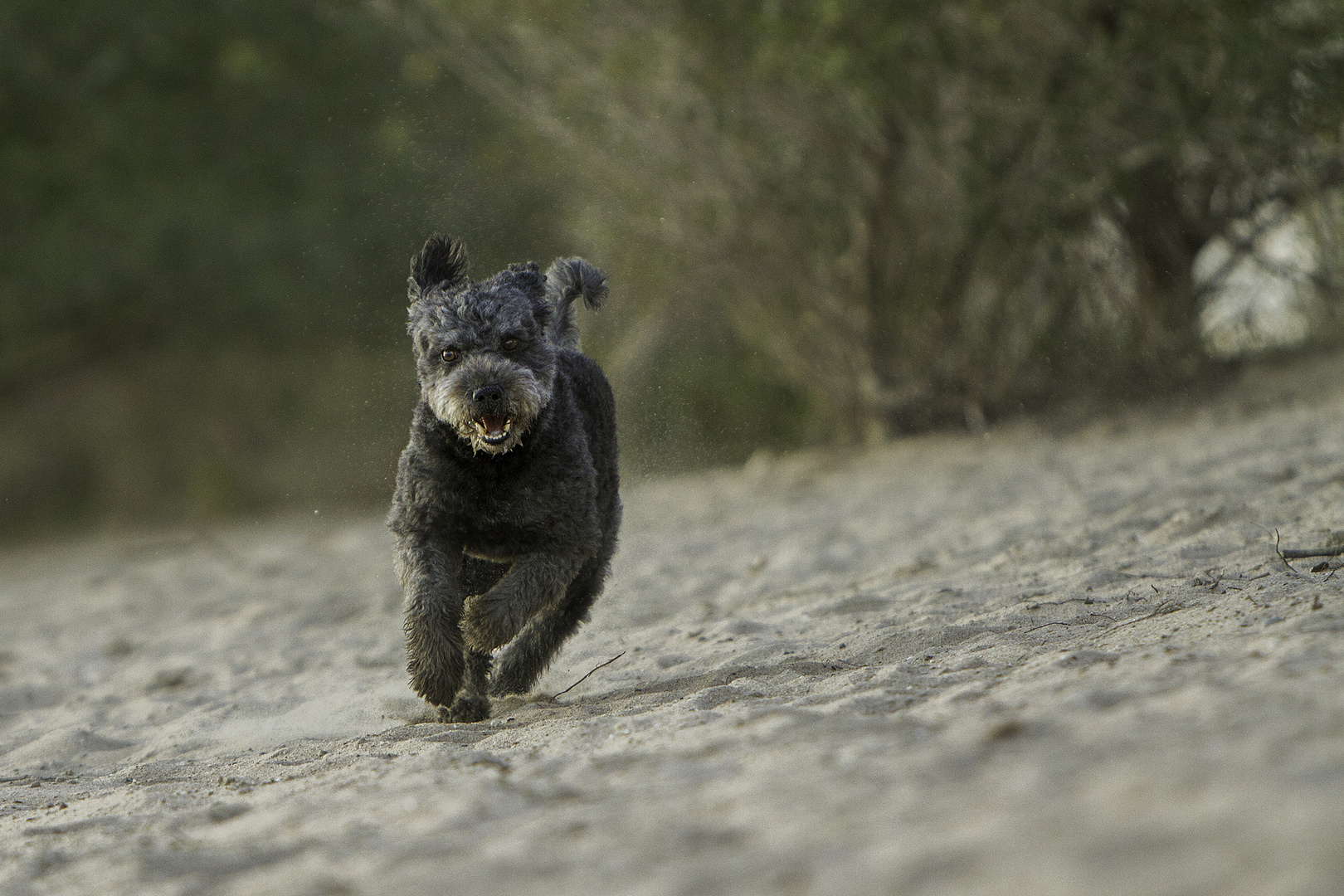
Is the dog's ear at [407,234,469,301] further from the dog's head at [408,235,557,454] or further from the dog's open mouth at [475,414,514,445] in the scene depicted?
the dog's open mouth at [475,414,514,445]

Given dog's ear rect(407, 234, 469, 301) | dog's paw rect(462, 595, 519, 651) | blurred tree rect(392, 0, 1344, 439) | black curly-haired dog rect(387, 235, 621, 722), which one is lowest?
dog's paw rect(462, 595, 519, 651)

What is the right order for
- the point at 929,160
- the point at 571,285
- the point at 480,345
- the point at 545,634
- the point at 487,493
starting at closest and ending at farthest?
the point at 487,493, the point at 480,345, the point at 545,634, the point at 571,285, the point at 929,160

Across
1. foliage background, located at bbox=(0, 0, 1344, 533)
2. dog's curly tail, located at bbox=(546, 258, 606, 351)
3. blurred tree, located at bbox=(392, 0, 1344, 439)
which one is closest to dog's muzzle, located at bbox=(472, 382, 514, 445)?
dog's curly tail, located at bbox=(546, 258, 606, 351)

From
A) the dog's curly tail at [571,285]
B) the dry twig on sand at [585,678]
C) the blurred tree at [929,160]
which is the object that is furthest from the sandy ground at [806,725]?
the blurred tree at [929,160]

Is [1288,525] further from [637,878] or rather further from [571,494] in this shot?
[637,878]

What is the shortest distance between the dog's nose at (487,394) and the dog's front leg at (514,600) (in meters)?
0.59

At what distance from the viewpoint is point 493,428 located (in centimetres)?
404

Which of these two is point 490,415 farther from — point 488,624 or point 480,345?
point 488,624

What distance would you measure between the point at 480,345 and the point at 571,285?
0.71 metres

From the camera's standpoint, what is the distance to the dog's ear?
183 inches

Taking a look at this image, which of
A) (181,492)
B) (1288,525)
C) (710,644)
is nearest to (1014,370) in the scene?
(1288,525)

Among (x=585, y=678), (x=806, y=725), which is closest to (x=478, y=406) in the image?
(x=585, y=678)

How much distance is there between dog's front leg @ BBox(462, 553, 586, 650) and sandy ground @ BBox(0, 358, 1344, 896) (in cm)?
30

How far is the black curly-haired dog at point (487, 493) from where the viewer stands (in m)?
4.02
